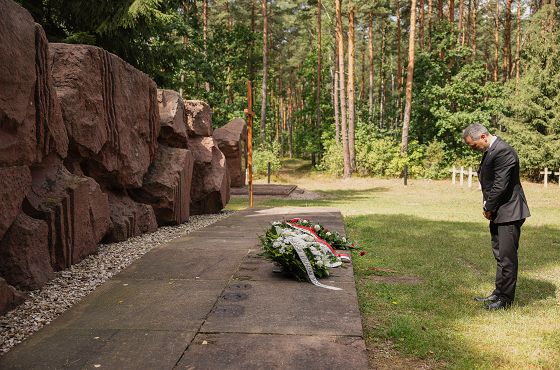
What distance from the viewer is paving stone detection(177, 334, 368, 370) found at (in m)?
2.66

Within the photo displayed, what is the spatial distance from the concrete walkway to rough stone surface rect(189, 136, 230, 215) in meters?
4.80

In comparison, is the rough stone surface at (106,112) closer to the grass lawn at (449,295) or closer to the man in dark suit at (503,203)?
the grass lawn at (449,295)

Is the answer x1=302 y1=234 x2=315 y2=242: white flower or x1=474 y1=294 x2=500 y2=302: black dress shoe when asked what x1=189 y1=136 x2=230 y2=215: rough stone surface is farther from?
x1=474 y1=294 x2=500 y2=302: black dress shoe

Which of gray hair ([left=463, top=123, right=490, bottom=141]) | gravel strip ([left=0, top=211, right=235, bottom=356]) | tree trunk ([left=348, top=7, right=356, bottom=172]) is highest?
tree trunk ([left=348, top=7, right=356, bottom=172])

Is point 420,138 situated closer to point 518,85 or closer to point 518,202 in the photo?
point 518,85

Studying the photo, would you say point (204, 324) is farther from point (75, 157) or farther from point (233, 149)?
point (233, 149)

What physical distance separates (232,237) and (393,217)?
4.94 meters

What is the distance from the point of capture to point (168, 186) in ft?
25.4

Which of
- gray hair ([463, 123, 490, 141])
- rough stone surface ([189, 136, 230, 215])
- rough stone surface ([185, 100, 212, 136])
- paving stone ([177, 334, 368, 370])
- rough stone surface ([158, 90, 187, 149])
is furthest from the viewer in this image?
rough stone surface ([185, 100, 212, 136])

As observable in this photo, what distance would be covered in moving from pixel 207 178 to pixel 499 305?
6845mm

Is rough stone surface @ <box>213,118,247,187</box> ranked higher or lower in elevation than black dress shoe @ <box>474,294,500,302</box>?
higher

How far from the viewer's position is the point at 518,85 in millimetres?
23344

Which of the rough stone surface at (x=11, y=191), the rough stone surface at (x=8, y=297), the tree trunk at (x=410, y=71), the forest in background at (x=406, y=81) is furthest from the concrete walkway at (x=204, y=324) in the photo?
the tree trunk at (x=410, y=71)

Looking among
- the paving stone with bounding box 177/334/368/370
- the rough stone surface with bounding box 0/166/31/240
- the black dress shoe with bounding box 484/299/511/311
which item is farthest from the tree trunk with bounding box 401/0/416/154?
the paving stone with bounding box 177/334/368/370
